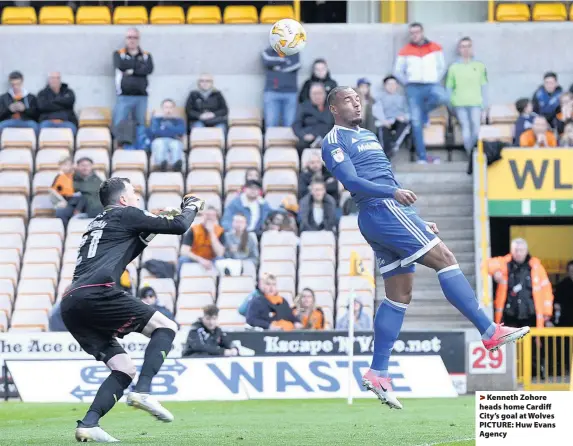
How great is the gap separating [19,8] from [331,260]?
8.47 meters

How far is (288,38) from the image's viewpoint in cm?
1443

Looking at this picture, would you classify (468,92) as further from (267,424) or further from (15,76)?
(267,424)

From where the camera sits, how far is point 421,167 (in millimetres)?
23234

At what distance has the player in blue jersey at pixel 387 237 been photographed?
10.6 meters

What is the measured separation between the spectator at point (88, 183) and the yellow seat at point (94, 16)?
4483 millimetres

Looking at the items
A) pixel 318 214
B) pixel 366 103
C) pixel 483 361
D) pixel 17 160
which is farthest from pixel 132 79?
pixel 483 361

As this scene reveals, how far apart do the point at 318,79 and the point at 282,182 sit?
1.93m

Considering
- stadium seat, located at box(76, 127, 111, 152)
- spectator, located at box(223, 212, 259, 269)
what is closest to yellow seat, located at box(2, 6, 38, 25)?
stadium seat, located at box(76, 127, 111, 152)

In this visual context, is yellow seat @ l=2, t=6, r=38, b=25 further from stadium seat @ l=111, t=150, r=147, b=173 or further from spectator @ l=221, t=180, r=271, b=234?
spectator @ l=221, t=180, r=271, b=234

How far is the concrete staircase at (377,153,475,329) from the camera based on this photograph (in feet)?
69.6

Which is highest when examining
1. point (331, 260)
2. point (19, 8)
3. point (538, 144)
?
point (19, 8)

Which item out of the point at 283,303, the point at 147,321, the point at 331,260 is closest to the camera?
the point at 147,321

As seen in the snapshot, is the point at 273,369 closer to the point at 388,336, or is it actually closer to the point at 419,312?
the point at 419,312

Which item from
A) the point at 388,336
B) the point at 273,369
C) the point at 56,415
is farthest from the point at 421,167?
the point at 388,336
